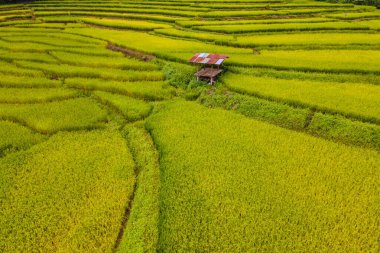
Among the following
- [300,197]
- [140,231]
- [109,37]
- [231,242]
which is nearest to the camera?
[231,242]

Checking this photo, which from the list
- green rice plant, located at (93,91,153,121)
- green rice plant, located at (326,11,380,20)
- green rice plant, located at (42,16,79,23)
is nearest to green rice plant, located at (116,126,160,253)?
green rice plant, located at (93,91,153,121)

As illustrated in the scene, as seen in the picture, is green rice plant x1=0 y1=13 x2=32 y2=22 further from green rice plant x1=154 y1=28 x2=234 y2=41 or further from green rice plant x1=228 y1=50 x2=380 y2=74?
green rice plant x1=228 y1=50 x2=380 y2=74

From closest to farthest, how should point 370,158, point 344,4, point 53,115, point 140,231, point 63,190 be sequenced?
point 140,231
point 63,190
point 370,158
point 53,115
point 344,4

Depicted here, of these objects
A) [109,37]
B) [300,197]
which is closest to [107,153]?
[300,197]

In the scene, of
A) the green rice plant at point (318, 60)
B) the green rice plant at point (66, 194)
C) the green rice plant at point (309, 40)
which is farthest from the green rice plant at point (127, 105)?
the green rice plant at point (309, 40)

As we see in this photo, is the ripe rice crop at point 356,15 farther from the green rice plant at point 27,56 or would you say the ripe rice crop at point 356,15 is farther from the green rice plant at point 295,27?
the green rice plant at point 27,56

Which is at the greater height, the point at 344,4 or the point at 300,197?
the point at 344,4

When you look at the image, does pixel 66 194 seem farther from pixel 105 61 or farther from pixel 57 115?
pixel 105 61

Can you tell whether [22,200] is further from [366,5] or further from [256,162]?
[366,5]
